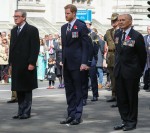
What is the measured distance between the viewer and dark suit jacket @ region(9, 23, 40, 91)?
12.9 m

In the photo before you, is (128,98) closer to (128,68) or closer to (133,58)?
(128,68)

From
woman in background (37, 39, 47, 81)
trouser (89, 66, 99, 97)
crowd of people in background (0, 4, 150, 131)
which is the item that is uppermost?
crowd of people in background (0, 4, 150, 131)

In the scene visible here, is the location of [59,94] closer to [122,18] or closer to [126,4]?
[122,18]

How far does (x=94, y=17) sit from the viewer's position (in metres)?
39.9

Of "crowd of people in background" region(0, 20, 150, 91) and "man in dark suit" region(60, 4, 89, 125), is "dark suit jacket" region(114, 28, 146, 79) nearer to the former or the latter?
"man in dark suit" region(60, 4, 89, 125)

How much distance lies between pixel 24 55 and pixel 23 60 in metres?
0.10

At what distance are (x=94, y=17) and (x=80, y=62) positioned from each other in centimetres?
2793

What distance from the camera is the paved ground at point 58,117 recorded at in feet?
37.7

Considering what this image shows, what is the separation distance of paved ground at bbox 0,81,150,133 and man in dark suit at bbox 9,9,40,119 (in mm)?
377

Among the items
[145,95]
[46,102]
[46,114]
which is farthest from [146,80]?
[46,114]

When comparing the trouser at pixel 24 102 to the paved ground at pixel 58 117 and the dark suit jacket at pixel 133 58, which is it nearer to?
the paved ground at pixel 58 117

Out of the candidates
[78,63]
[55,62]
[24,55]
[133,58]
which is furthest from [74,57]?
[55,62]

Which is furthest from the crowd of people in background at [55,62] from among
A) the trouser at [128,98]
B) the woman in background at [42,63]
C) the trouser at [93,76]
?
the trouser at [128,98]

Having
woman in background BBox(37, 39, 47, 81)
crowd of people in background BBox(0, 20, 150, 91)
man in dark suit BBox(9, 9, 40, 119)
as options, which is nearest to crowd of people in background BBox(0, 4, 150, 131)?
man in dark suit BBox(9, 9, 40, 119)
